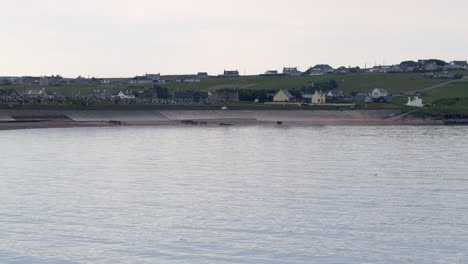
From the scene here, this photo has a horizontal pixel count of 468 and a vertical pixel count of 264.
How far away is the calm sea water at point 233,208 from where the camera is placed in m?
26.2

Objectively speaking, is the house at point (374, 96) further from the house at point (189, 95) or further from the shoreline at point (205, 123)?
the house at point (189, 95)

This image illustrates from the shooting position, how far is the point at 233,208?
112 ft

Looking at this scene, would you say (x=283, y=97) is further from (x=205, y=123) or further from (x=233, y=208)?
(x=233, y=208)

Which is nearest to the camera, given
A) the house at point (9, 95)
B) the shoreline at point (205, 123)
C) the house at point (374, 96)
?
the shoreline at point (205, 123)

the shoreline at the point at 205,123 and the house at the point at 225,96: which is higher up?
the house at the point at 225,96

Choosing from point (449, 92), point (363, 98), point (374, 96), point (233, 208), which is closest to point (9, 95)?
point (363, 98)

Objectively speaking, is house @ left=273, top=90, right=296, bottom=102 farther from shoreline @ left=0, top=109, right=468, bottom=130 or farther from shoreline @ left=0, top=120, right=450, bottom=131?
shoreline @ left=0, top=120, right=450, bottom=131

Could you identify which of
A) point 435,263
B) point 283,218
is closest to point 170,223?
point 283,218

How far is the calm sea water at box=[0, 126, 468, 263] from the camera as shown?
2622 centimetres

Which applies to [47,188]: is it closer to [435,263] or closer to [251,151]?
[435,263]

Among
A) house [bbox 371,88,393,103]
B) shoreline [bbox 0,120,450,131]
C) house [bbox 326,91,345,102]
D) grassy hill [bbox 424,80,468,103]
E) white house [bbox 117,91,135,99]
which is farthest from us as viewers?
white house [bbox 117,91,135,99]

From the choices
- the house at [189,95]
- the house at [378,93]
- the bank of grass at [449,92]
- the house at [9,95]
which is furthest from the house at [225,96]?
the house at [9,95]

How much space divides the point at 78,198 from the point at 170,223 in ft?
24.8

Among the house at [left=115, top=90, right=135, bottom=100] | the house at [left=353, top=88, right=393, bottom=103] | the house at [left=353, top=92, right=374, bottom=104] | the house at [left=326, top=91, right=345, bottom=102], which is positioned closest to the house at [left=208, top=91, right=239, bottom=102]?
the house at [left=115, top=90, right=135, bottom=100]
